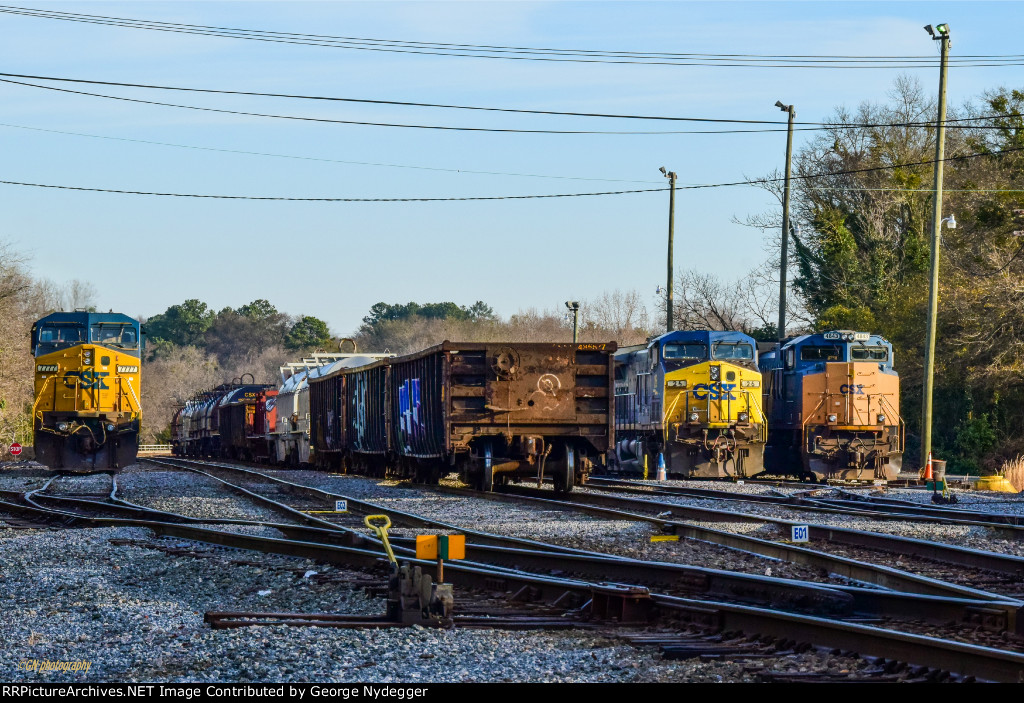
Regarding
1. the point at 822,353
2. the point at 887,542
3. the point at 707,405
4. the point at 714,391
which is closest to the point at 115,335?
the point at 707,405

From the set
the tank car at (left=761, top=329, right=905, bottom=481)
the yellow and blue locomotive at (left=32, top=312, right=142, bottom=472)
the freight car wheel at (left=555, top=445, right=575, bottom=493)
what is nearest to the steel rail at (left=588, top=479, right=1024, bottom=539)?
the freight car wheel at (left=555, top=445, right=575, bottom=493)

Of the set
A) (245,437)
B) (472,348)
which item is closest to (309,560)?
(472,348)

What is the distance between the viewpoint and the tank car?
26719 millimetres

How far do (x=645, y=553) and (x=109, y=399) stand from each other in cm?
1941

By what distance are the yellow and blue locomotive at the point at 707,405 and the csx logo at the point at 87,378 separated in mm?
12691

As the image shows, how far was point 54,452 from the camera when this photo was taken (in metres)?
27.9

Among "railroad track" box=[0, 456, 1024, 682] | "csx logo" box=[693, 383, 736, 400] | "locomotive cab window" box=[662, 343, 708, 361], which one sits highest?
"locomotive cab window" box=[662, 343, 708, 361]

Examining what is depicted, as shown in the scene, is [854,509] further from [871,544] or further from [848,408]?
[848,408]

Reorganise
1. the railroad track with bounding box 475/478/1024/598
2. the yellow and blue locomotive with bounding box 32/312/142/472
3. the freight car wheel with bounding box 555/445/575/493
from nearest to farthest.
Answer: the railroad track with bounding box 475/478/1024/598, the freight car wheel with bounding box 555/445/575/493, the yellow and blue locomotive with bounding box 32/312/142/472

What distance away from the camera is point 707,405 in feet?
86.1

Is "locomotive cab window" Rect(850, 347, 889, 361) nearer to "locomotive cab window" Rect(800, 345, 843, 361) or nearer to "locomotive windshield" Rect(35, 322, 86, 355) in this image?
"locomotive cab window" Rect(800, 345, 843, 361)

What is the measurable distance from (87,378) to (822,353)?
1686 centimetres

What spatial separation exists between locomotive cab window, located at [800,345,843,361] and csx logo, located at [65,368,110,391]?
16.2 meters
